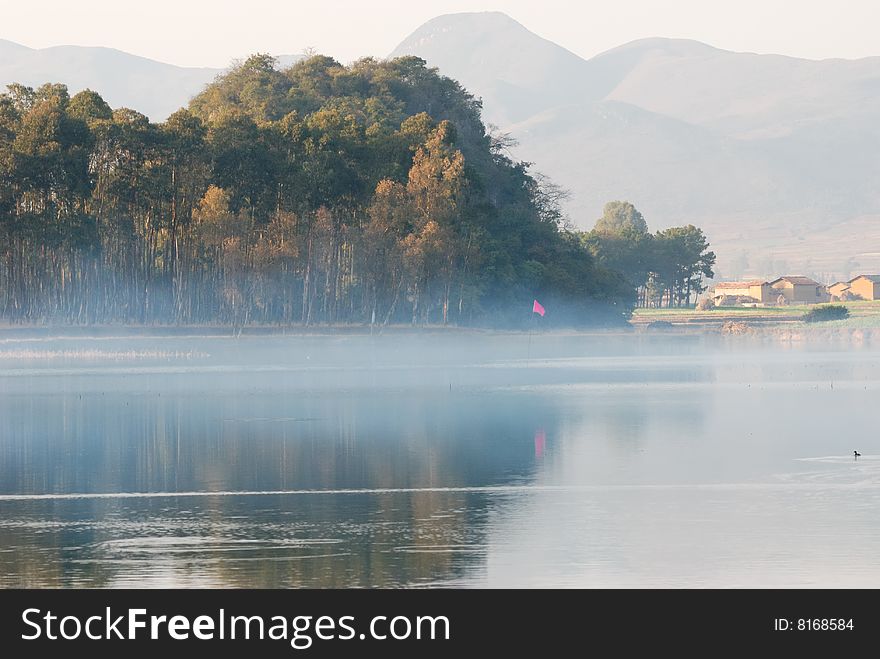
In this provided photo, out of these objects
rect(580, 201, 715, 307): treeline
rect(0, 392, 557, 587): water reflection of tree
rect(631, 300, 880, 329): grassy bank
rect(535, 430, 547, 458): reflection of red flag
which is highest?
rect(580, 201, 715, 307): treeline

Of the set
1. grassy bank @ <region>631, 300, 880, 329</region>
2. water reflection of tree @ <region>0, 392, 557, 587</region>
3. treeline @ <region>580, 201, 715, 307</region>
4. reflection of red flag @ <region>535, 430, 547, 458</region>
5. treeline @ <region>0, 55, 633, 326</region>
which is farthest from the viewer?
treeline @ <region>580, 201, 715, 307</region>

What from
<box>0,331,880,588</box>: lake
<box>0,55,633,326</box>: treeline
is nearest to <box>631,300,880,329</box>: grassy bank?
<box>0,55,633,326</box>: treeline

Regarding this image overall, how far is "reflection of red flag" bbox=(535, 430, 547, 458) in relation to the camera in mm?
27513

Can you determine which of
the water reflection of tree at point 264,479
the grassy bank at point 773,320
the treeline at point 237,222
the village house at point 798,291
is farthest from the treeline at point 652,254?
the water reflection of tree at point 264,479

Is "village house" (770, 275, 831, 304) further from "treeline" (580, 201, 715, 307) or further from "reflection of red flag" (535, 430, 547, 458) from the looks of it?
"reflection of red flag" (535, 430, 547, 458)

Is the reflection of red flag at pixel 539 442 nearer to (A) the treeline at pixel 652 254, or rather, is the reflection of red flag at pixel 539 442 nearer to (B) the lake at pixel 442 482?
(B) the lake at pixel 442 482

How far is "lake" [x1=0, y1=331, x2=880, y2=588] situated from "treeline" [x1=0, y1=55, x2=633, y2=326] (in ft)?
72.4

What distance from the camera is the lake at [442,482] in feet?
53.7

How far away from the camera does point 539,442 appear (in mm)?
29609

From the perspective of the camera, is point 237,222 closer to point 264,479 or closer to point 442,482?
point 264,479

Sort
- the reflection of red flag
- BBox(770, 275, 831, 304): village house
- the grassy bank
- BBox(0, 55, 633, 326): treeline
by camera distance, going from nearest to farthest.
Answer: the reflection of red flag, BBox(0, 55, 633, 326): treeline, the grassy bank, BBox(770, 275, 831, 304): village house

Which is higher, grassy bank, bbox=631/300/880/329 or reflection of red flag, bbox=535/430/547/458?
grassy bank, bbox=631/300/880/329

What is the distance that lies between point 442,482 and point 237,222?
5312 cm
